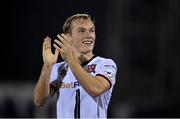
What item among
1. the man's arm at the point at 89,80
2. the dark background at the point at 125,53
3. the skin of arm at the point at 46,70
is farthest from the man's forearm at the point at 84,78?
the dark background at the point at 125,53

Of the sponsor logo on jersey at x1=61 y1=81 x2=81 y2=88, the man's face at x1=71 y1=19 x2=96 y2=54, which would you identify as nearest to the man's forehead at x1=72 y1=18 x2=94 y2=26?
the man's face at x1=71 y1=19 x2=96 y2=54

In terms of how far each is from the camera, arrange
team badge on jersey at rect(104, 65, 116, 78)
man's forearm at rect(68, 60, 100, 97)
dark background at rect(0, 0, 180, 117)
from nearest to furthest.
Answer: man's forearm at rect(68, 60, 100, 97), team badge on jersey at rect(104, 65, 116, 78), dark background at rect(0, 0, 180, 117)

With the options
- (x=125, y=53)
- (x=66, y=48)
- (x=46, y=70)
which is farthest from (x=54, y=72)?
(x=125, y=53)

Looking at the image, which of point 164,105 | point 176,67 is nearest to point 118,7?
point 176,67

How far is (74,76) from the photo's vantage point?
1397mm

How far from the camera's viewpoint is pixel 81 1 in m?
1.68

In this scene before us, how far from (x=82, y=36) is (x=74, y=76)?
16 centimetres

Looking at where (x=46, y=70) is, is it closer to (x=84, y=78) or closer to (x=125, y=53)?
(x=84, y=78)

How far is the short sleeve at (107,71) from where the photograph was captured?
1.41m

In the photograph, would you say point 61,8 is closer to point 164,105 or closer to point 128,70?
point 128,70

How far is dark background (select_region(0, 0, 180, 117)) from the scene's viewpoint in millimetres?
1804

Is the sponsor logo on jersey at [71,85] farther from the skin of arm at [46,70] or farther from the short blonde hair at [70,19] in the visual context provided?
the short blonde hair at [70,19]

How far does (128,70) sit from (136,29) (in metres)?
0.21

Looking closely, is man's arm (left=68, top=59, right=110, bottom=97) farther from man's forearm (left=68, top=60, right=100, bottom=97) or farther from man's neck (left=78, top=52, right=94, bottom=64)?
man's neck (left=78, top=52, right=94, bottom=64)
